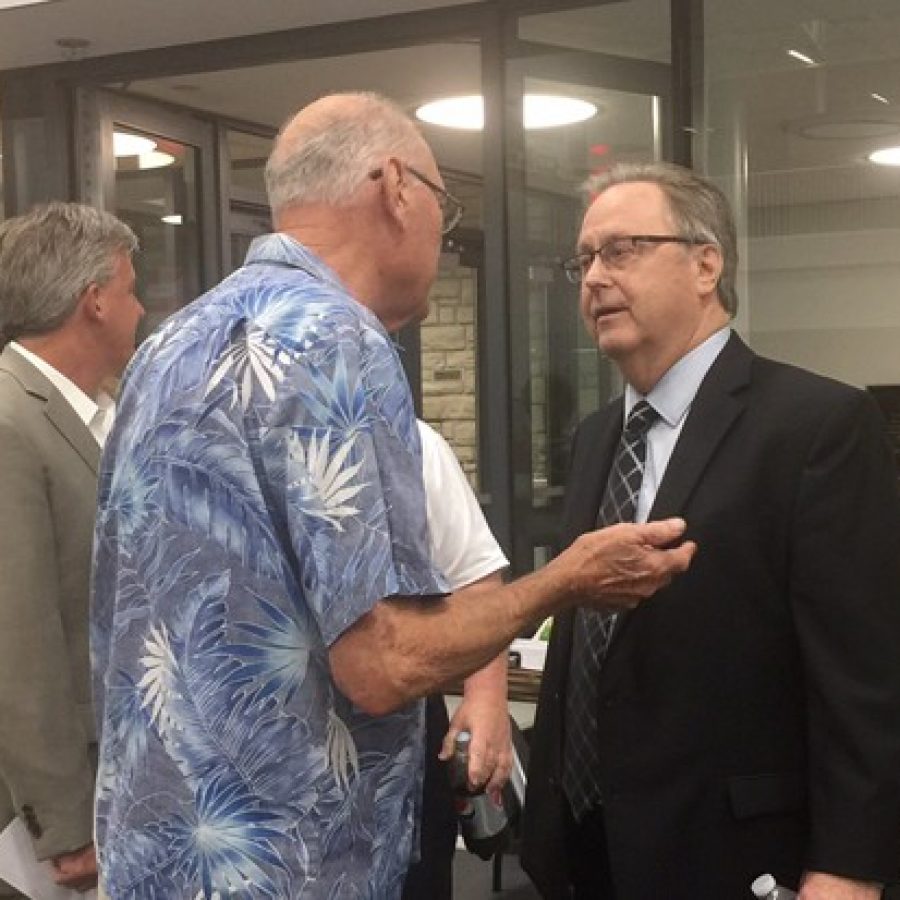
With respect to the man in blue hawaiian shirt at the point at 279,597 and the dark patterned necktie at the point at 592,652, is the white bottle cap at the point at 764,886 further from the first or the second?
the man in blue hawaiian shirt at the point at 279,597

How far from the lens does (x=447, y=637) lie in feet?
4.73

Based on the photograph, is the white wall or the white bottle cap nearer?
the white bottle cap

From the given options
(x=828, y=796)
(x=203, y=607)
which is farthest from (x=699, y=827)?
(x=203, y=607)

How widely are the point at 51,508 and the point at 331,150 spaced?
810 millimetres

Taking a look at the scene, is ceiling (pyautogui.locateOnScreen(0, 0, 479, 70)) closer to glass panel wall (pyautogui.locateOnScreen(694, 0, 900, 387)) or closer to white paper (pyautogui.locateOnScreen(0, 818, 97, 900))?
glass panel wall (pyautogui.locateOnScreen(694, 0, 900, 387))

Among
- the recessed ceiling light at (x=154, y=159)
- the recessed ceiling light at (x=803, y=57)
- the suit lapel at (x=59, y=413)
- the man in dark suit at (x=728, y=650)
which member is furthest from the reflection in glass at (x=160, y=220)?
the man in dark suit at (x=728, y=650)

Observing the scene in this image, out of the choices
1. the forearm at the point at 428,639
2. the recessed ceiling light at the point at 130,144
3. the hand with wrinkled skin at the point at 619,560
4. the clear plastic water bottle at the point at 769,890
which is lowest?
the clear plastic water bottle at the point at 769,890

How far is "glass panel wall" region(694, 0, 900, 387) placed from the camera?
4074mm

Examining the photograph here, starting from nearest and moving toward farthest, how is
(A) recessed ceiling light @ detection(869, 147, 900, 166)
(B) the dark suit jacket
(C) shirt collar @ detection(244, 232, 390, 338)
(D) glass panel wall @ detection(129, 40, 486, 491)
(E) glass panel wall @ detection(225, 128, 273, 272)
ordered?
(C) shirt collar @ detection(244, 232, 390, 338) → (B) the dark suit jacket → (A) recessed ceiling light @ detection(869, 147, 900, 166) → (D) glass panel wall @ detection(129, 40, 486, 491) → (E) glass panel wall @ detection(225, 128, 273, 272)

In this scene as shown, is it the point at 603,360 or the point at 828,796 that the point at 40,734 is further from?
the point at 603,360

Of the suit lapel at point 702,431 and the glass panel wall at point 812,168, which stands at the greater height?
the glass panel wall at point 812,168

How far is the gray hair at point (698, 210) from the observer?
208 centimetres

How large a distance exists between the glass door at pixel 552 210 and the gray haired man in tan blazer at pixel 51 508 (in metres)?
2.35

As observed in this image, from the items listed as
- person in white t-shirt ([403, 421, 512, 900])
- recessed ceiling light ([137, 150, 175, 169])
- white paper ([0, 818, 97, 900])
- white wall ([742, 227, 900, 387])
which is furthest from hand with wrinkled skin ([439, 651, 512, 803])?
recessed ceiling light ([137, 150, 175, 169])
